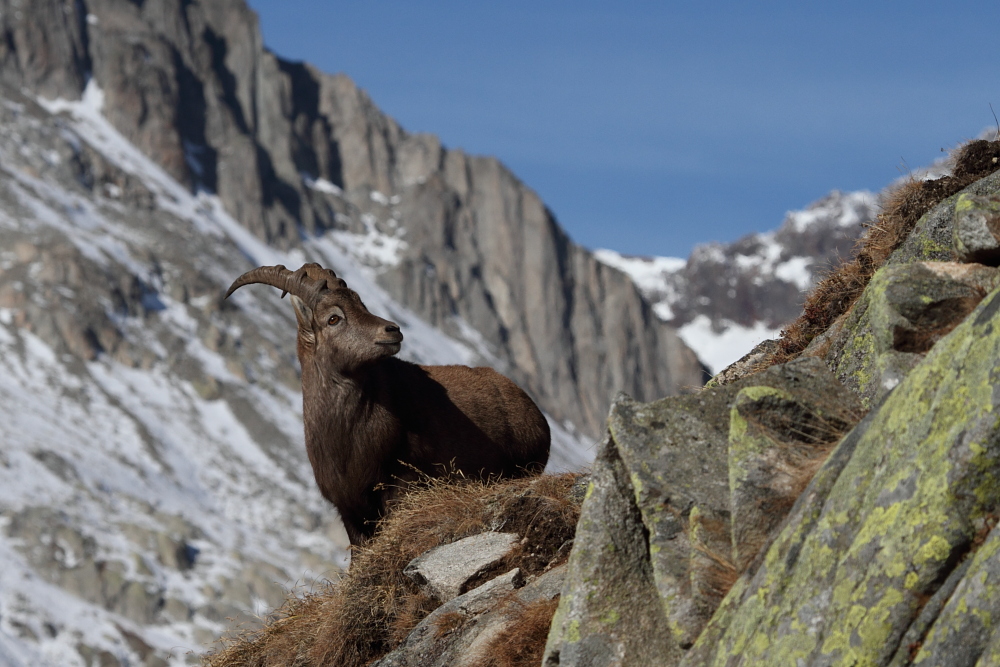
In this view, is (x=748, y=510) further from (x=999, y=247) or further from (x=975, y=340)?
(x=999, y=247)

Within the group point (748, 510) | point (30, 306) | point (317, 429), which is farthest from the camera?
point (30, 306)

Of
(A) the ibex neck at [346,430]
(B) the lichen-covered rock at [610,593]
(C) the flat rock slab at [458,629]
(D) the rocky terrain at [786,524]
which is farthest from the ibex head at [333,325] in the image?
(B) the lichen-covered rock at [610,593]

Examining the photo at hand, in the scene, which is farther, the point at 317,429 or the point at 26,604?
the point at 26,604

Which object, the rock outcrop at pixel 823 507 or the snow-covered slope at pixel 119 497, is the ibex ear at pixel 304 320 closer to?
the rock outcrop at pixel 823 507

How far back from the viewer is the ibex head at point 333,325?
13258 mm

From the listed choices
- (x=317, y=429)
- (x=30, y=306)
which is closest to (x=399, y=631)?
(x=317, y=429)

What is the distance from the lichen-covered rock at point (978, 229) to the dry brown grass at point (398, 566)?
13.6 ft

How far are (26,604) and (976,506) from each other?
14974 cm

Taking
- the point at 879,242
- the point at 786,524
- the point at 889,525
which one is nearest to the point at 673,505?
the point at 786,524

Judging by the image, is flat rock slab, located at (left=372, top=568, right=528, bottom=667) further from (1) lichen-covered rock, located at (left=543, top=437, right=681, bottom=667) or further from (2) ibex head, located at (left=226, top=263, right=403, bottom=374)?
(2) ibex head, located at (left=226, top=263, right=403, bottom=374)

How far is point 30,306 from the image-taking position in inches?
7559

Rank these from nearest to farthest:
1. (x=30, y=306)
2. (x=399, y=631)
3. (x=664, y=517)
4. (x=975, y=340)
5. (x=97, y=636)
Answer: (x=975, y=340), (x=664, y=517), (x=399, y=631), (x=97, y=636), (x=30, y=306)

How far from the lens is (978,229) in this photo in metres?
8.02

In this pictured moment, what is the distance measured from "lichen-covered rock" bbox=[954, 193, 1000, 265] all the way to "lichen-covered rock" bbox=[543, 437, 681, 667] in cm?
293
